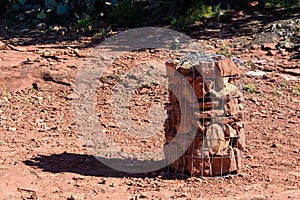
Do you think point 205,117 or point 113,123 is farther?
point 113,123

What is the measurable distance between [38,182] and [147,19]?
18.0 ft

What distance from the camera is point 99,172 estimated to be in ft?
17.8

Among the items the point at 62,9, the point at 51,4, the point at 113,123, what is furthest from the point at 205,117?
the point at 51,4

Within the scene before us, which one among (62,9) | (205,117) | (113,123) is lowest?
(113,123)

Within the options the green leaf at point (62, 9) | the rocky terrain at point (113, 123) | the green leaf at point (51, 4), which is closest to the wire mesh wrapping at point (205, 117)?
the rocky terrain at point (113, 123)

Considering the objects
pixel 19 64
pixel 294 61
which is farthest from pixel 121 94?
pixel 294 61

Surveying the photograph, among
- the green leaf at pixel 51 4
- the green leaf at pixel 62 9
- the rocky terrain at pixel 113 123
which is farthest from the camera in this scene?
the green leaf at pixel 51 4

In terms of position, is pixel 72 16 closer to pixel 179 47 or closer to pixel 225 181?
pixel 179 47

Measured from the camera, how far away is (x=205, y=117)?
5086 mm

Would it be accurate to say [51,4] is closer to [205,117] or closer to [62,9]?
[62,9]

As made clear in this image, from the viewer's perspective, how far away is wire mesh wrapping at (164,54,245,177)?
509cm

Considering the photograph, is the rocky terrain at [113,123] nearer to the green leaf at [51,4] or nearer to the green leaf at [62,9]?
the green leaf at [62,9]

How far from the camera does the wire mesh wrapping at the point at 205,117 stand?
5090 mm

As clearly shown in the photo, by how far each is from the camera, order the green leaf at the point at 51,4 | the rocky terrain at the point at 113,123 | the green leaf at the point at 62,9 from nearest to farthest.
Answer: the rocky terrain at the point at 113,123 → the green leaf at the point at 62,9 → the green leaf at the point at 51,4
